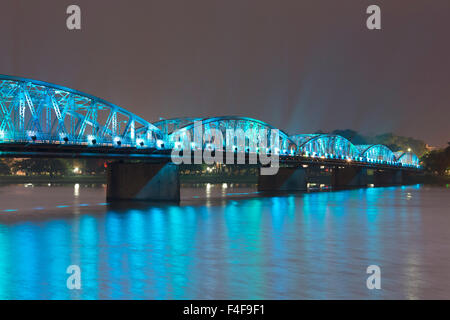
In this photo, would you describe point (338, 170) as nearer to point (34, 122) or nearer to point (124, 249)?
point (34, 122)

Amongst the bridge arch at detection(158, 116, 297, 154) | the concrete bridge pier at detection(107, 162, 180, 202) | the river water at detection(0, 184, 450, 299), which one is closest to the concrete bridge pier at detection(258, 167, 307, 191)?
the bridge arch at detection(158, 116, 297, 154)

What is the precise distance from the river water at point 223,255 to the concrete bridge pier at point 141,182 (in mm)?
15198

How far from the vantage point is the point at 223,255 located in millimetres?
29594

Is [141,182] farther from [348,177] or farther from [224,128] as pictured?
[348,177]

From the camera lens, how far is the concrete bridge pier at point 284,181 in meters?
112

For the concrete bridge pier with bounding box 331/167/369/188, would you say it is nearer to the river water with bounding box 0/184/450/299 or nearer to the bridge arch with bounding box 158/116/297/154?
the bridge arch with bounding box 158/116/297/154

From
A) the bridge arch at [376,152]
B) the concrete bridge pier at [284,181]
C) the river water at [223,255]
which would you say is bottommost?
the river water at [223,255]

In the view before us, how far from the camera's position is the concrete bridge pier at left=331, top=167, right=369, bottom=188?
482ft

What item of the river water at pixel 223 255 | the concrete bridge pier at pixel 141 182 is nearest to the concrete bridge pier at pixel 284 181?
the concrete bridge pier at pixel 141 182

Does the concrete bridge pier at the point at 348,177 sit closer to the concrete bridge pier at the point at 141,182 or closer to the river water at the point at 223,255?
the concrete bridge pier at the point at 141,182

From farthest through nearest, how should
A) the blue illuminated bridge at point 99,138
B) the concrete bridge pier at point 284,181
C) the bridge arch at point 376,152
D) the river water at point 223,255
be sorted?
1. the bridge arch at point 376,152
2. the concrete bridge pier at point 284,181
3. the blue illuminated bridge at point 99,138
4. the river water at point 223,255

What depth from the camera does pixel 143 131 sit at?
287 ft

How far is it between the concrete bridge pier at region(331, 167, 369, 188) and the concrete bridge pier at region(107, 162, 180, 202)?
80187 millimetres
